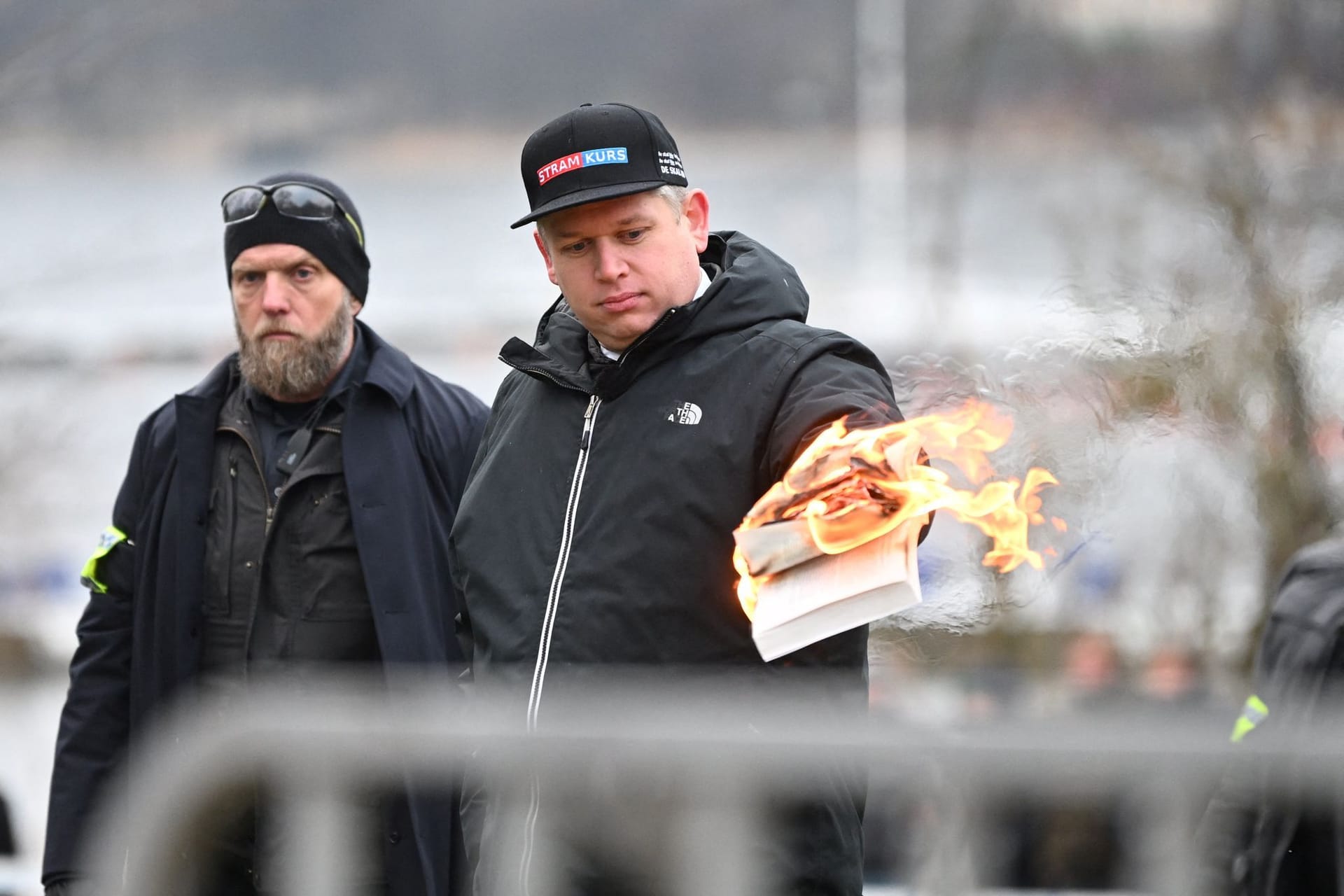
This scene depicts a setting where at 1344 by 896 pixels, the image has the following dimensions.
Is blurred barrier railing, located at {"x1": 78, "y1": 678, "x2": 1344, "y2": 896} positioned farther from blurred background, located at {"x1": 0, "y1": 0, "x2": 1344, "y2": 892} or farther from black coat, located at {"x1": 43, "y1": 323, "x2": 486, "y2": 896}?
black coat, located at {"x1": 43, "y1": 323, "x2": 486, "y2": 896}

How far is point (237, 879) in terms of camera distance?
207cm

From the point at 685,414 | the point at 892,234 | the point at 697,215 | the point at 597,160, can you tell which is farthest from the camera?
the point at 892,234

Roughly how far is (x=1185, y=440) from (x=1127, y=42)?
2281mm

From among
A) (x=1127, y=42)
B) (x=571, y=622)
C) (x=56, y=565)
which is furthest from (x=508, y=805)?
(x=56, y=565)

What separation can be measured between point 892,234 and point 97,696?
18.3 feet

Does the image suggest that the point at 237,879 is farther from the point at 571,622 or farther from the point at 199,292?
the point at 199,292

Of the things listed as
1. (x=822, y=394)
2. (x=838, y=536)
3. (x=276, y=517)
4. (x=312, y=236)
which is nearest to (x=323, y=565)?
(x=276, y=517)

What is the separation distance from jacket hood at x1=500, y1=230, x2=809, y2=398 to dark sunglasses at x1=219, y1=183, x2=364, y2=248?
1129mm

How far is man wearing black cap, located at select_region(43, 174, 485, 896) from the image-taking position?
3365mm

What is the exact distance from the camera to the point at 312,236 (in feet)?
12.1

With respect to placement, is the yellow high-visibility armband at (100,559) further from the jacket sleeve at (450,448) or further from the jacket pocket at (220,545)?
the jacket sleeve at (450,448)

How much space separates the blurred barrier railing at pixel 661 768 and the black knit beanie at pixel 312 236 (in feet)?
6.74

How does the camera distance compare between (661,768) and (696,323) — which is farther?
(696,323)

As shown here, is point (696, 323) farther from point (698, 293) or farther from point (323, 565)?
point (323, 565)
